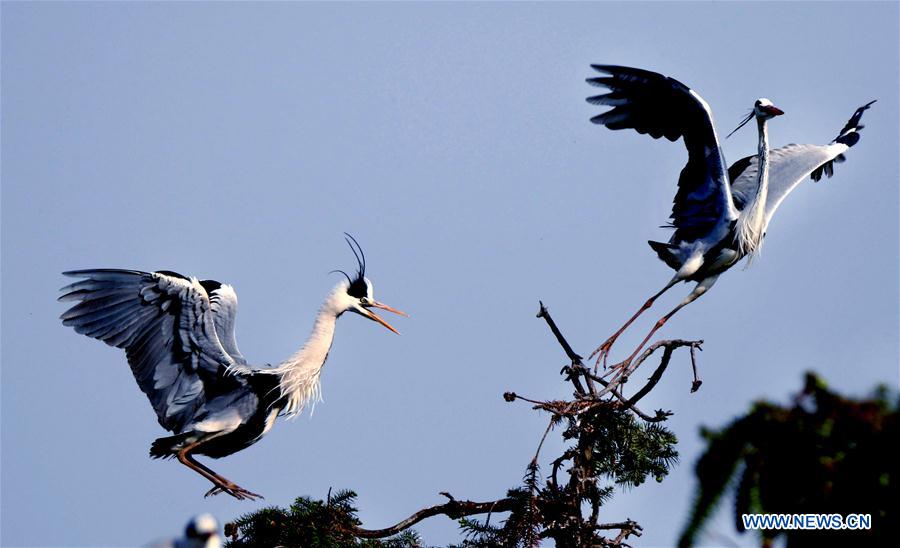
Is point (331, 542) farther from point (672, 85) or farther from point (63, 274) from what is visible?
point (672, 85)

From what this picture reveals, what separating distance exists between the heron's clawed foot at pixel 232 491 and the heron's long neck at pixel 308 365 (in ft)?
2.74

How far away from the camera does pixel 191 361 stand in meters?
8.88

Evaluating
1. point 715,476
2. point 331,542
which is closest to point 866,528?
point 715,476

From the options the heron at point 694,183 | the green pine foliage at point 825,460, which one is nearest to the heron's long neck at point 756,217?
the heron at point 694,183

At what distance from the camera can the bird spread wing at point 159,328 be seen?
342 inches

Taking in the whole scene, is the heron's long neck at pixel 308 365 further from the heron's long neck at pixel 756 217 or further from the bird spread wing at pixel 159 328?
the heron's long neck at pixel 756 217

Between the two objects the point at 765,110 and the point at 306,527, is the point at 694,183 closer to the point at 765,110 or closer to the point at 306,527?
the point at 765,110

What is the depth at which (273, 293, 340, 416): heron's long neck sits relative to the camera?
30.4 feet

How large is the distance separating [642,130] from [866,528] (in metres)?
6.50

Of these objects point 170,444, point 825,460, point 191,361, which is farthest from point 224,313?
point 825,460

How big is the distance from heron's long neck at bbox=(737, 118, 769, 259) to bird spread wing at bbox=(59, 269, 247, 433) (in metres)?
4.12

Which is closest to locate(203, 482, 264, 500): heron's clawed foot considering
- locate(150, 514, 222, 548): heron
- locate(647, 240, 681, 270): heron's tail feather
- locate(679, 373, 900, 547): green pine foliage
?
locate(150, 514, 222, 548): heron

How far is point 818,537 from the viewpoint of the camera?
364 centimetres

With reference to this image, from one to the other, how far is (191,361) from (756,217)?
462 centimetres
